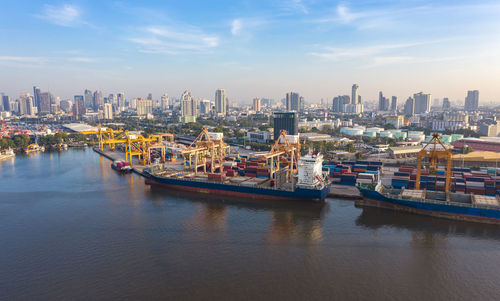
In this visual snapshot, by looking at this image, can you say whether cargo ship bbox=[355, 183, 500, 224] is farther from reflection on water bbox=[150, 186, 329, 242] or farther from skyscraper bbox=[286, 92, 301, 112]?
skyscraper bbox=[286, 92, 301, 112]

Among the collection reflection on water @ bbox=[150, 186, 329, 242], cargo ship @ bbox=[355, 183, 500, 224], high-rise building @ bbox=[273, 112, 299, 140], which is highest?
high-rise building @ bbox=[273, 112, 299, 140]

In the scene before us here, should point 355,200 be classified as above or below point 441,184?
Answer: below

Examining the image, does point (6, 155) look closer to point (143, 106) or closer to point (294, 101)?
point (143, 106)

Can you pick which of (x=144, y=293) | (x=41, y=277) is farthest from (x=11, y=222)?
(x=144, y=293)

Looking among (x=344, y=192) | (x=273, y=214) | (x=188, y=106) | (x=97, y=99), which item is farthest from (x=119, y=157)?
(x=97, y=99)

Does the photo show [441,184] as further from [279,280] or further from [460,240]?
[279,280]

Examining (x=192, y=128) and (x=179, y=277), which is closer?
(x=179, y=277)

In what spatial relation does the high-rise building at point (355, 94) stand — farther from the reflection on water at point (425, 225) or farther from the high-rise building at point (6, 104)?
the high-rise building at point (6, 104)

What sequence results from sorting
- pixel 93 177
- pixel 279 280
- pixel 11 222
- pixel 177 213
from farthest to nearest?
1. pixel 93 177
2. pixel 177 213
3. pixel 11 222
4. pixel 279 280

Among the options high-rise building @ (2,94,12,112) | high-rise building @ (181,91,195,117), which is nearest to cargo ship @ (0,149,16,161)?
high-rise building @ (181,91,195,117)
